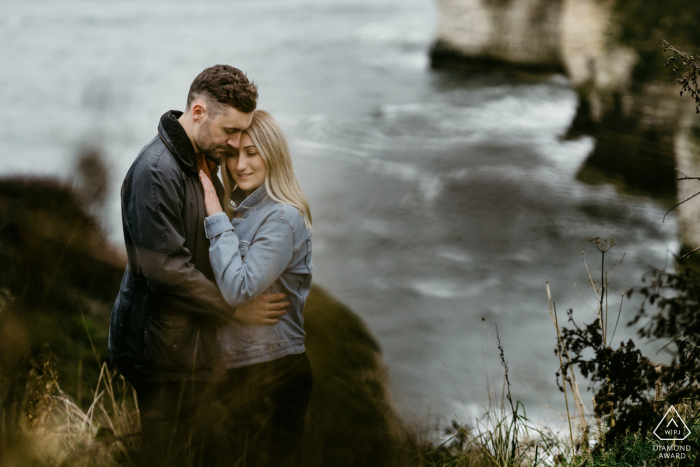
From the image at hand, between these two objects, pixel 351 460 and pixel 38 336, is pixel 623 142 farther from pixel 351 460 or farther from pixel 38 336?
pixel 38 336

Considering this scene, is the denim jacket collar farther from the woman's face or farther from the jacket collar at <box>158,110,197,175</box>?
the jacket collar at <box>158,110,197,175</box>

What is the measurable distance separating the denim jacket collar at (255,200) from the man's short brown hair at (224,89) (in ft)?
1.06

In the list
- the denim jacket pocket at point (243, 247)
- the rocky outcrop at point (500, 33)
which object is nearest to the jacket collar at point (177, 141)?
the denim jacket pocket at point (243, 247)

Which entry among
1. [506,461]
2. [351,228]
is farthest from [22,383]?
[351,228]

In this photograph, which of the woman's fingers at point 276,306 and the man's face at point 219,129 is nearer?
the man's face at point 219,129

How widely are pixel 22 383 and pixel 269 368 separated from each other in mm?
867

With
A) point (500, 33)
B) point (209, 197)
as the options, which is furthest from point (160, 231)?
point (500, 33)

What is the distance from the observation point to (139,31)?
19062 millimetres

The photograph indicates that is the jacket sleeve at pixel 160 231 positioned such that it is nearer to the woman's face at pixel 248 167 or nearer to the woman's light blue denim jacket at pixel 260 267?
the woman's light blue denim jacket at pixel 260 267

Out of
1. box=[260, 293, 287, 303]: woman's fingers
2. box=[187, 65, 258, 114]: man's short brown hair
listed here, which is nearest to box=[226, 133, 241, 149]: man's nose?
box=[187, 65, 258, 114]: man's short brown hair

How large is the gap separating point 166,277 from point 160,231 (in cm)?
16

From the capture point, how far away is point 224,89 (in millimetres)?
2045

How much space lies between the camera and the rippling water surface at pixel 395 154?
24.8 ft

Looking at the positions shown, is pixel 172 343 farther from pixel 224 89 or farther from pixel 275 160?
pixel 224 89
